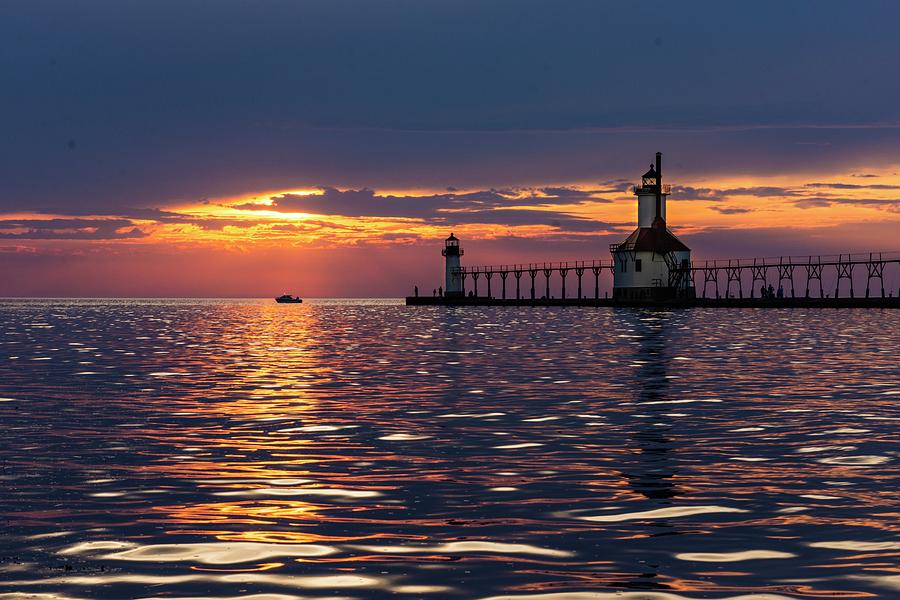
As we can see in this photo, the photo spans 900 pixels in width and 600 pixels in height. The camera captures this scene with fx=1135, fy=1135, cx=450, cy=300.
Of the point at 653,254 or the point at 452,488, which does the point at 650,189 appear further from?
the point at 452,488

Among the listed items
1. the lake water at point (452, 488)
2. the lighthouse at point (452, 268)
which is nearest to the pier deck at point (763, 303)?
the lighthouse at point (452, 268)

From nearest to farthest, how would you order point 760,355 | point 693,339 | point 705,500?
point 705,500, point 760,355, point 693,339

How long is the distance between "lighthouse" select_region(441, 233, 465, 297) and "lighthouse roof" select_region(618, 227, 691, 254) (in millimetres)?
46076

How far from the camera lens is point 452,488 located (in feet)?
46.6

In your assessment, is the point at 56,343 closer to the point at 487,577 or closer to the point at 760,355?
the point at 760,355

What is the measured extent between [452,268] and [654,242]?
53.7 m

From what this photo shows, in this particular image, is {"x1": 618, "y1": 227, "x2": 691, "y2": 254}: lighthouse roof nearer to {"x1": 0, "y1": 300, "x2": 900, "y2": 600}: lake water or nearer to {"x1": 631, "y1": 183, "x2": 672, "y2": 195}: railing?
{"x1": 631, "y1": 183, "x2": 672, "y2": 195}: railing

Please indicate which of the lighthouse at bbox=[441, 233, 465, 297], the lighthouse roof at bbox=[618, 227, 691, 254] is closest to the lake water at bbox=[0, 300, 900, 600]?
the lighthouse roof at bbox=[618, 227, 691, 254]

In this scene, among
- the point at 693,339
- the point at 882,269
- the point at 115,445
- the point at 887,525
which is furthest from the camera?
the point at 882,269

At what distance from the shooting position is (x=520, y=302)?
583ft

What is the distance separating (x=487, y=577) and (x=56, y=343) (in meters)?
52.6

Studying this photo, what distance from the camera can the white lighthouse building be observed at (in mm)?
132875

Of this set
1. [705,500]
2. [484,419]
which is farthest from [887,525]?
[484,419]

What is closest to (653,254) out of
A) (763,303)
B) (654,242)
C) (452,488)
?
(654,242)
